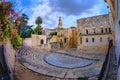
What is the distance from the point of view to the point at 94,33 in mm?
36531

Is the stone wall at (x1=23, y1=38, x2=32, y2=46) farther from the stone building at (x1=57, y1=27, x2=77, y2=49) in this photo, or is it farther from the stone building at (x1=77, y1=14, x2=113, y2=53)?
the stone building at (x1=77, y1=14, x2=113, y2=53)

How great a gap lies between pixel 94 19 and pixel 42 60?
2158cm

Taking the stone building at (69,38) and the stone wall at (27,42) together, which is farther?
the stone building at (69,38)

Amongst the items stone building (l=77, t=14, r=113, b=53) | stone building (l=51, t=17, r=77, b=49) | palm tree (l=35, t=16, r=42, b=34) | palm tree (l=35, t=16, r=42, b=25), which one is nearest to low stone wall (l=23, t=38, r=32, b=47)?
stone building (l=51, t=17, r=77, b=49)

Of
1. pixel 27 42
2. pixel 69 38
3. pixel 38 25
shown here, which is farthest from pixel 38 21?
pixel 27 42

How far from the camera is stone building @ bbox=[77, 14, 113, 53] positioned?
34844 mm

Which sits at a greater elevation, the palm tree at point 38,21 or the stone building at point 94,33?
the palm tree at point 38,21

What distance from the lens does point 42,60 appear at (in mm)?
18281

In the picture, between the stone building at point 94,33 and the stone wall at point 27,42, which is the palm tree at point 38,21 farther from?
the stone building at point 94,33

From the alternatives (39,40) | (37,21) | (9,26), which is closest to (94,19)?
(39,40)

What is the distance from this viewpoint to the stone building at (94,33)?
34.8 m

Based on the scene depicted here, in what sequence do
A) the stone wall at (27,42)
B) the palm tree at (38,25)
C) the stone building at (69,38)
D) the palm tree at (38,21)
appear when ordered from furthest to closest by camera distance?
the palm tree at (38,21)
the palm tree at (38,25)
the stone building at (69,38)
the stone wall at (27,42)

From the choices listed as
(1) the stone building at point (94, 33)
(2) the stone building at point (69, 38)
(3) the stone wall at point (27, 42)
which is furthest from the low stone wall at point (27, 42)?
(1) the stone building at point (94, 33)

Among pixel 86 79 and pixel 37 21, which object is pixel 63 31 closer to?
pixel 37 21
